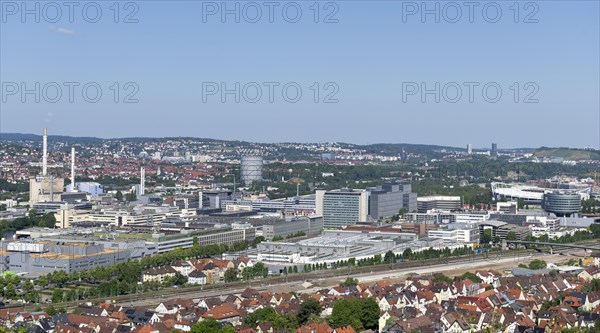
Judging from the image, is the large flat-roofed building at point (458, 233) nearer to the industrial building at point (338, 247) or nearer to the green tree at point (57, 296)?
the industrial building at point (338, 247)

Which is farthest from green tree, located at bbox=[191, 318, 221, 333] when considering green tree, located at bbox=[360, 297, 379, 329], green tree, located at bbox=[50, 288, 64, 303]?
green tree, located at bbox=[50, 288, 64, 303]

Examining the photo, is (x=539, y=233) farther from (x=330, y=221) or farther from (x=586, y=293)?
(x=586, y=293)

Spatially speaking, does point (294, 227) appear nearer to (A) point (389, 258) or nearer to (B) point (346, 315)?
(A) point (389, 258)

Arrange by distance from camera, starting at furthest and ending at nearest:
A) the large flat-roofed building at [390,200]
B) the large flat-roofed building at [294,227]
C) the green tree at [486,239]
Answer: the large flat-roofed building at [390,200]
the large flat-roofed building at [294,227]
the green tree at [486,239]

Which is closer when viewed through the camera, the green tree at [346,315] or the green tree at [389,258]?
the green tree at [346,315]

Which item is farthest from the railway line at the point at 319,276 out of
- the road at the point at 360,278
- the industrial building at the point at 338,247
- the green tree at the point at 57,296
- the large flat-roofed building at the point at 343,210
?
the large flat-roofed building at the point at 343,210

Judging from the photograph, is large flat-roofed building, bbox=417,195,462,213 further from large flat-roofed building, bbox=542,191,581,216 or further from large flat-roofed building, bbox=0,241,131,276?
large flat-roofed building, bbox=0,241,131,276
